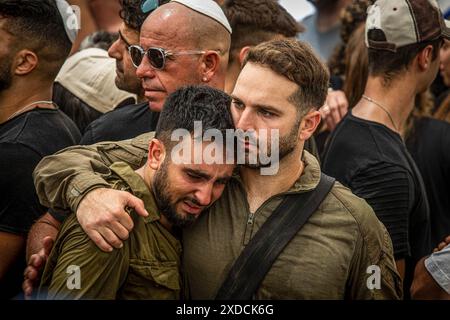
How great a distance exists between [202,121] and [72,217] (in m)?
0.57

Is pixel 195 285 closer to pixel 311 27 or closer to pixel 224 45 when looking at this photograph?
pixel 224 45

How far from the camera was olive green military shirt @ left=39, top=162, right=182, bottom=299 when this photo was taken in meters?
2.47

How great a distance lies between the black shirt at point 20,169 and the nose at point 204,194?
0.90m

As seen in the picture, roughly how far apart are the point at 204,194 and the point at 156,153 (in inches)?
9.5

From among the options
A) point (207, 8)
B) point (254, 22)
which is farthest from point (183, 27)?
point (254, 22)

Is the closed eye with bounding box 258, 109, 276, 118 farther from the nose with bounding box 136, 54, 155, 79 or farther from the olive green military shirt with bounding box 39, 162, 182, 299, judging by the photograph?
the nose with bounding box 136, 54, 155, 79

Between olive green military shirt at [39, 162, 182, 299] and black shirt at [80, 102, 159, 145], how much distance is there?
2.86ft

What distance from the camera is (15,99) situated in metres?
3.54

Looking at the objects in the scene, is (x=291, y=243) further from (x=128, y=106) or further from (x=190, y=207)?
(x=128, y=106)

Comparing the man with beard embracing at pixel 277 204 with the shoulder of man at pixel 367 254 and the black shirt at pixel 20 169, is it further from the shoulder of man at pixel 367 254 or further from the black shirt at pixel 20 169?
the black shirt at pixel 20 169

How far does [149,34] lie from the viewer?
346 centimetres

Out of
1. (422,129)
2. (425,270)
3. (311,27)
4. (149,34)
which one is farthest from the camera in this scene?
(311,27)

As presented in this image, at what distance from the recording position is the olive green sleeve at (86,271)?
2.46 m
